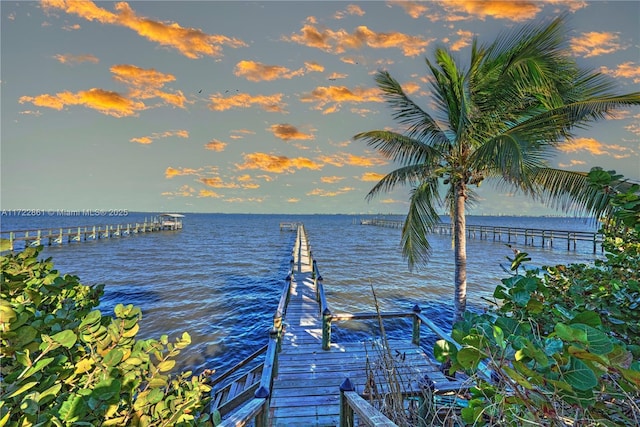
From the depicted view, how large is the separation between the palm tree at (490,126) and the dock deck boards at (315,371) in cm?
260

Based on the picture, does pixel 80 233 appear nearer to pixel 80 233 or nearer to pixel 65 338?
pixel 80 233

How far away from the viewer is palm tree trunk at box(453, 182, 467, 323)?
7.18 m

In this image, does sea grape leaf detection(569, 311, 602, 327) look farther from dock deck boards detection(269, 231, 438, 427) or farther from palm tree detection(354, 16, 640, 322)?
palm tree detection(354, 16, 640, 322)

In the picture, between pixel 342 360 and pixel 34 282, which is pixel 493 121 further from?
pixel 34 282

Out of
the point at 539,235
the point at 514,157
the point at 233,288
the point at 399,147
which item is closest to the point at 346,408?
the point at 514,157

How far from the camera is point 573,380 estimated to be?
3.64 feet

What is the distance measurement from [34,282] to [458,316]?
783cm

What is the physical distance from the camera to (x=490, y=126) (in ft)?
23.4

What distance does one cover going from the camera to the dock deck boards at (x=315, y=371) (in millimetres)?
4496

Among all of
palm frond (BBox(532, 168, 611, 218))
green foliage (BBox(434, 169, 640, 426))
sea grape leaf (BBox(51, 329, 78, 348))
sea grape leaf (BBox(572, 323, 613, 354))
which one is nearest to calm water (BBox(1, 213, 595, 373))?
palm frond (BBox(532, 168, 611, 218))

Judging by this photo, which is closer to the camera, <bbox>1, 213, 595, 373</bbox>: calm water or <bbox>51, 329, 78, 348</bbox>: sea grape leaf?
<bbox>51, 329, 78, 348</bbox>: sea grape leaf

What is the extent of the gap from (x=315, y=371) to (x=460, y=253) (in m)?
4.44

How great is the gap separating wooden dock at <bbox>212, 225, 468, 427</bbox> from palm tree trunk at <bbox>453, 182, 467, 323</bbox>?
1.41 metres

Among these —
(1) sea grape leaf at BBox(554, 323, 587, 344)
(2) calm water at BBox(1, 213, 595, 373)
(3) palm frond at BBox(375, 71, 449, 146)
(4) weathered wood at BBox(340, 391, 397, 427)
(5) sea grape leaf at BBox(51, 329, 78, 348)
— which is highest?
(3) palm frond at BBox(375, 71, 449, 146)
